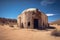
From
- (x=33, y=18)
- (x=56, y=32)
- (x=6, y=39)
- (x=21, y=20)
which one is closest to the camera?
(x=6, y=39)

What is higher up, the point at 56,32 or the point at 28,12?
the point at 28,12

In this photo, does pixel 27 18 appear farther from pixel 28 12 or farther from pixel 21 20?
pixel 21 20

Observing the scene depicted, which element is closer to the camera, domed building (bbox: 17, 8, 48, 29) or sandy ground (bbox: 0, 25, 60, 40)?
sandy ground (bbox: 0, 25, 60, 40)

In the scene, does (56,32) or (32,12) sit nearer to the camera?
(56,32)

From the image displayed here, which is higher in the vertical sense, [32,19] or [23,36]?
[32,19]

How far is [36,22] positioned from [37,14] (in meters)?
1.12

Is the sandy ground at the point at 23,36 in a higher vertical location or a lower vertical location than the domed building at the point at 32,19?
lower

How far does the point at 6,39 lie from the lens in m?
5.75

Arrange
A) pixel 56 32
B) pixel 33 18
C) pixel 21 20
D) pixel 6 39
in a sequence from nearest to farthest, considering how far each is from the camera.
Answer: pixel 6 39
pixel 56 32
pixel 33 18
pixel 21 20

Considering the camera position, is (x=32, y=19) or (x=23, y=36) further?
(x=32, y=19)

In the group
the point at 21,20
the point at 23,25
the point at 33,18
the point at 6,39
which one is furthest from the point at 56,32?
the point at 21,20

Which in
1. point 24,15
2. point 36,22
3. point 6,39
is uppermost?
point 24,15

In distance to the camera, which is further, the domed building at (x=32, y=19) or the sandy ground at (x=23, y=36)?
the domed building at (x=32, y=19)

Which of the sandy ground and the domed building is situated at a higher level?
the domed building
